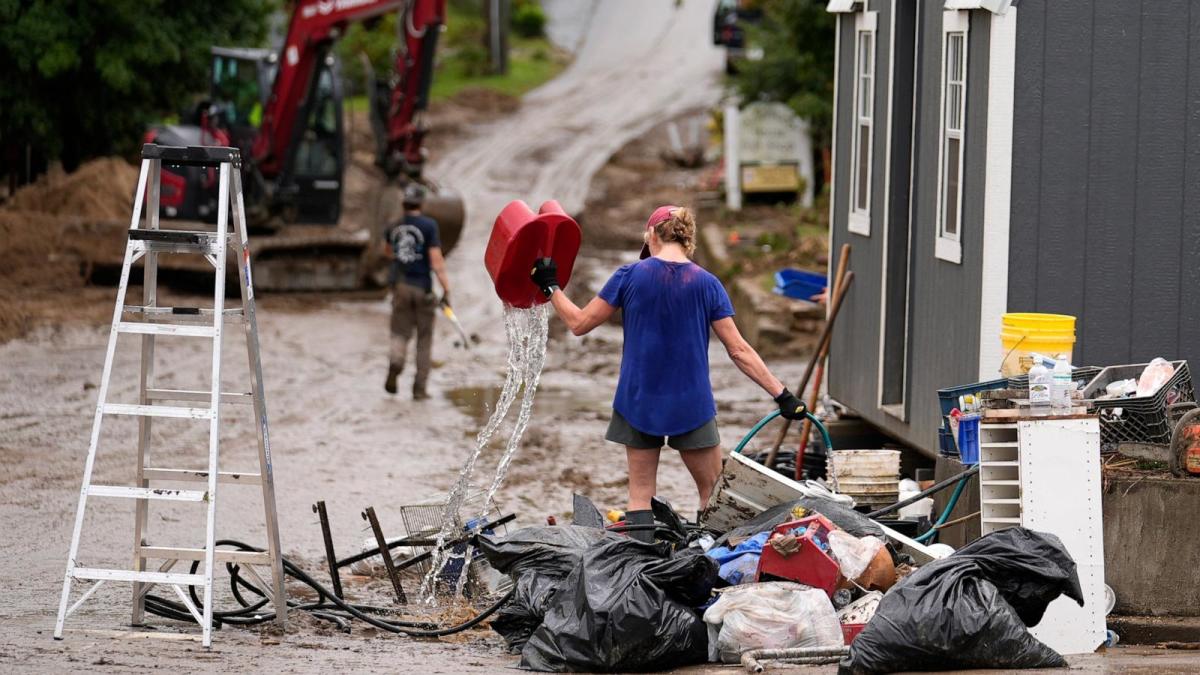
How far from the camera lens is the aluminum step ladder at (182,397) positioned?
6.87m

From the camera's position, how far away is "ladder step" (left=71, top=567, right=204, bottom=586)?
683cm

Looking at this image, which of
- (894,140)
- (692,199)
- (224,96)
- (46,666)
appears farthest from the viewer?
(692,199)

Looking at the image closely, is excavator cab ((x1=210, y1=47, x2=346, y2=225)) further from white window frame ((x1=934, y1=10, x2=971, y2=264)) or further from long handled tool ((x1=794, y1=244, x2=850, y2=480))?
white window frame ((x1=934, y1=10, x2=971, y2=264))

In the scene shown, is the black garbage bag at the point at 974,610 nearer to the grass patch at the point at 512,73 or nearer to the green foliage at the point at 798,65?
the green foliage at the point at 798,65

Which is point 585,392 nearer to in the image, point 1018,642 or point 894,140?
point 894,140

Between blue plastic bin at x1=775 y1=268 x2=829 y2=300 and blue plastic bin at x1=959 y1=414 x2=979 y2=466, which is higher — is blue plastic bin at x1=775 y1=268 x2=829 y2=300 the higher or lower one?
the higher one

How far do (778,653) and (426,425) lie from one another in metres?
7.51

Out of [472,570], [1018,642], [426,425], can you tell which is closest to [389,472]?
[426,425]

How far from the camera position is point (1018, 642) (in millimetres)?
6543

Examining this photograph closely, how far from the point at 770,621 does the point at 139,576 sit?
2.75m

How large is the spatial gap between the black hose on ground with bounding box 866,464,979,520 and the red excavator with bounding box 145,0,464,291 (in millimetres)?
13525

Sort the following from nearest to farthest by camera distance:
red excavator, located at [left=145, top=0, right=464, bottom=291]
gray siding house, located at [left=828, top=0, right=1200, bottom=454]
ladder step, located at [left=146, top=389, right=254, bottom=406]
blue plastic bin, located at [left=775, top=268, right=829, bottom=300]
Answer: ladder step, located at [left=146, top=389, right=254, bottom=406] → gray siding house, located at [left=828, top=0, right=1200, bottom=454] → blue plastic bin, located at [left=775, top=268, right=829, bottom=300] → red excavator, located at [left=145, top=0, right=464, bottom=291]

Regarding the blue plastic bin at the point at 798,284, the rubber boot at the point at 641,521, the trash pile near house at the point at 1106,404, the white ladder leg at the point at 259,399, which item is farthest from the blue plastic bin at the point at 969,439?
the blue plastic bin at the point at 798,284

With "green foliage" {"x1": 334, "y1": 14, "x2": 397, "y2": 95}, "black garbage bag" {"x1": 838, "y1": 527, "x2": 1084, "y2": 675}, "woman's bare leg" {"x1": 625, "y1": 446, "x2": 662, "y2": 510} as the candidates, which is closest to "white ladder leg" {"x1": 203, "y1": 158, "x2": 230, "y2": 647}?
"woman's bare leg" {"x1": 625, "y1": 446, "x2": 662, "y2": 510}
